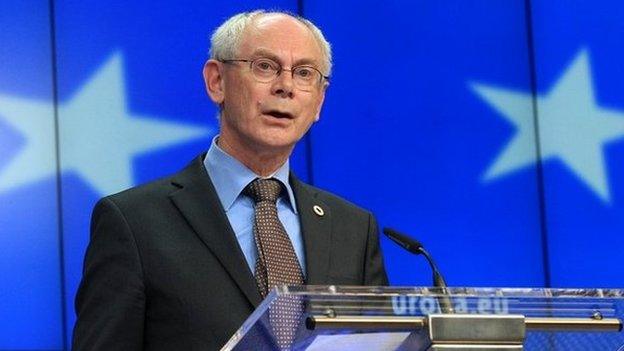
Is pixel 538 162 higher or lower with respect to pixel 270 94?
lower

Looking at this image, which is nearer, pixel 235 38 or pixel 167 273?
pixel 167 273

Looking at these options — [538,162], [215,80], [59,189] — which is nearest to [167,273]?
[215,80]

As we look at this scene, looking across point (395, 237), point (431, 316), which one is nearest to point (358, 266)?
point (395, 237)

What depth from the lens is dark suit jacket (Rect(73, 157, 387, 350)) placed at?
6.53 ft

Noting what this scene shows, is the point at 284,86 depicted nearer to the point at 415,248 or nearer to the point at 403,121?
the point at 415,248

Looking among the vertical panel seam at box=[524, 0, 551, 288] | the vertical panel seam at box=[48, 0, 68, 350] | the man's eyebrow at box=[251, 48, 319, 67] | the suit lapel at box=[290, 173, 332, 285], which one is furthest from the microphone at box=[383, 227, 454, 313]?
the vertical panel seam at box=[524, 0, 551, 288]

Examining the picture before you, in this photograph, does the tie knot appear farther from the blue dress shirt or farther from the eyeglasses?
the eyeglasses

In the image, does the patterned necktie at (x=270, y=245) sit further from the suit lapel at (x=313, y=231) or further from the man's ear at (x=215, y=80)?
the man's ear at (x=215, y=80)

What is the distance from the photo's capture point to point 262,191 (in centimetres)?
225

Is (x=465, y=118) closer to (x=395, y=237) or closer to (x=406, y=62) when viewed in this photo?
(x=406, y=62)

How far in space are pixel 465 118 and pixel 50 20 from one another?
Answer: 1.32 metres

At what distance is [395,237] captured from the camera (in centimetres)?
198

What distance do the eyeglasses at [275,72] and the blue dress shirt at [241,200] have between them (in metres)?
0.17

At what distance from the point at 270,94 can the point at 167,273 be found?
1.42 feet
